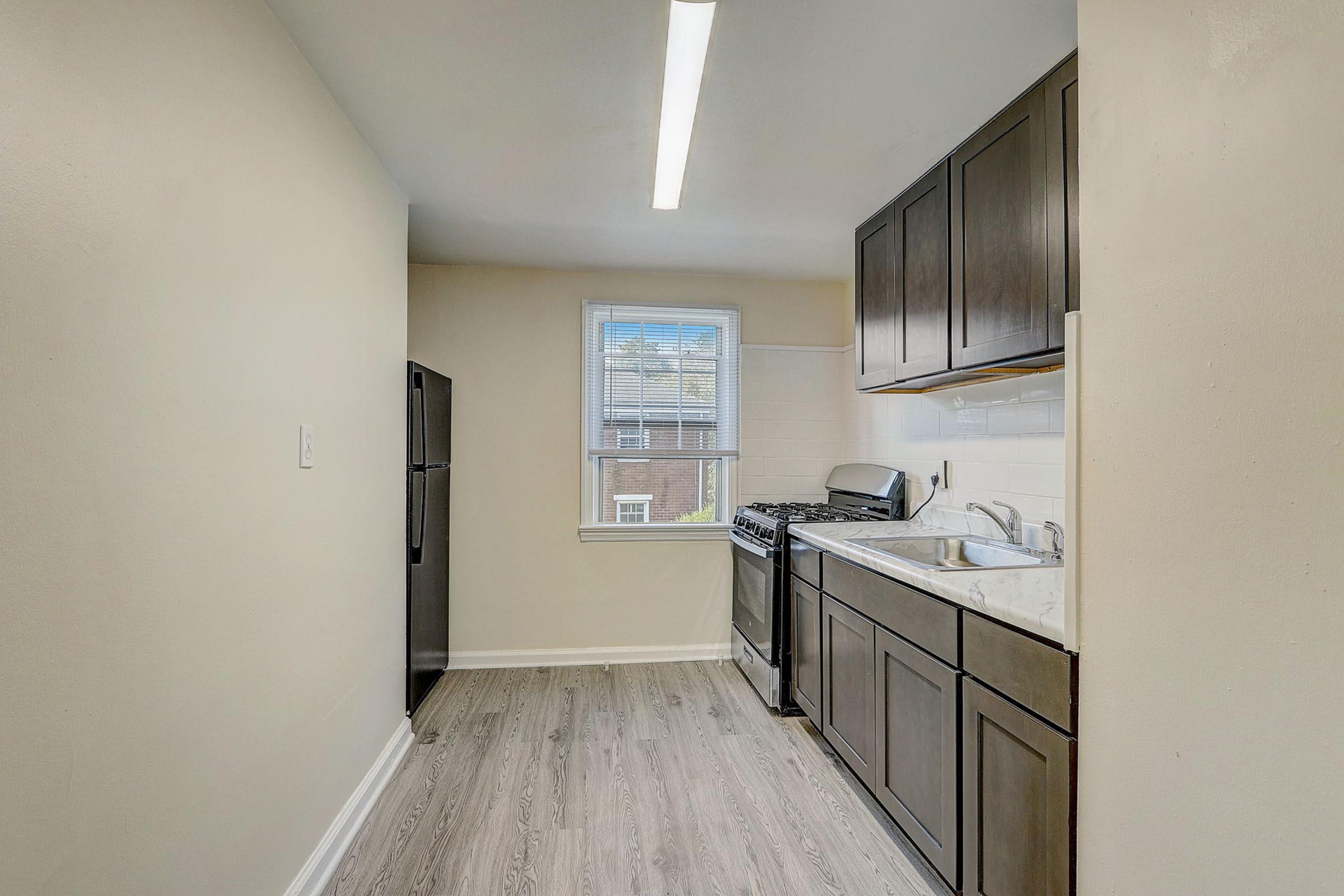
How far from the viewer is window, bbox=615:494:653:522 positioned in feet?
13.3

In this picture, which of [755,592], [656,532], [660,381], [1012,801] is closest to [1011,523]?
[1012,801]

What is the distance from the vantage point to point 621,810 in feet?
7.73

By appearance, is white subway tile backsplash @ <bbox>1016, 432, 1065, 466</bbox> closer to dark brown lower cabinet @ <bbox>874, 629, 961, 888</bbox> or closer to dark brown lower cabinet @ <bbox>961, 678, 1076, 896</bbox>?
dark brown lower cabinet @ <bbox>874, 629, 961, 888</bbox>

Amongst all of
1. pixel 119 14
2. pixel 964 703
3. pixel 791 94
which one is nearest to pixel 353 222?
pixel 119 14

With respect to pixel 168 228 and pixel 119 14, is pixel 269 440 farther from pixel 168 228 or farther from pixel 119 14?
pixel 119 14

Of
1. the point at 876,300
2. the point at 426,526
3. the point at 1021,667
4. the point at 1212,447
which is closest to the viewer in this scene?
the point at 1212,447

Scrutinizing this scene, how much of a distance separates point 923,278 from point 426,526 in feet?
8.06

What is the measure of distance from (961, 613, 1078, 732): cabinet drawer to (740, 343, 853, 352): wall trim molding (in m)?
2.65

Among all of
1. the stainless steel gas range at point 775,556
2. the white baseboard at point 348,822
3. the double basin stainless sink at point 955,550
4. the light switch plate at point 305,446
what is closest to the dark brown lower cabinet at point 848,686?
the double basin stainless sink at point 955,550

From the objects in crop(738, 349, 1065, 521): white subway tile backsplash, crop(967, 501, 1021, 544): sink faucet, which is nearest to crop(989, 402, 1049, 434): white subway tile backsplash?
A: crop(738, 349, 1065, 521): white subway tile backsplash

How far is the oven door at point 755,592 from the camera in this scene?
320 centimetres

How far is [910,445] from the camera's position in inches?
134

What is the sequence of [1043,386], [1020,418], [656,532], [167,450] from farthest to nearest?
[656,532] → [1020,418] → [1043,386] → [167,450]

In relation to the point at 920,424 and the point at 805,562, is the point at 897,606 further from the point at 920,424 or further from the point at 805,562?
the point at 920,424
